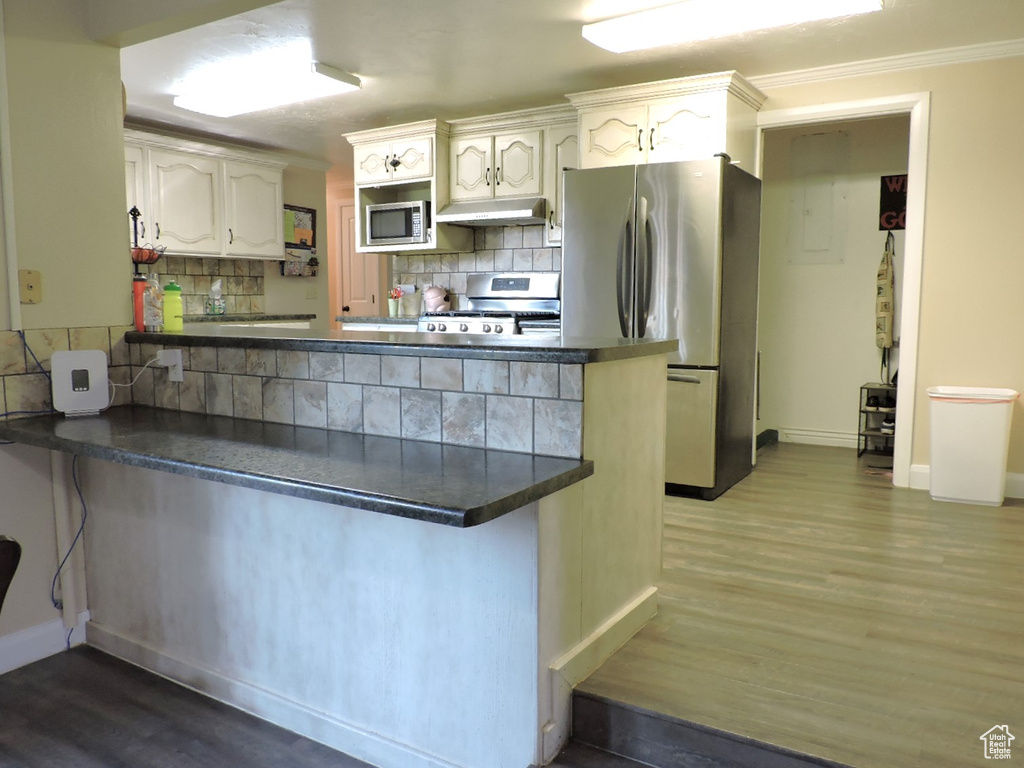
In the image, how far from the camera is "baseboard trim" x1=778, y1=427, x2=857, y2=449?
525 cm

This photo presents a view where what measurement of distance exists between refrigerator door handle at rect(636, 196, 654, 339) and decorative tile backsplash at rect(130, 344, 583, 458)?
6.87ft

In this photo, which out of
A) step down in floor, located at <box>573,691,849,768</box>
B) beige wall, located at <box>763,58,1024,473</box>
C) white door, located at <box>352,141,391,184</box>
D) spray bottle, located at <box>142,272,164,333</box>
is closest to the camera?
step down in floor, located at <box>573,691,849,768</box>

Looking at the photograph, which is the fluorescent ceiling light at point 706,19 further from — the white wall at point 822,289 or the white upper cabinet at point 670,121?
the white wall at point 822,289

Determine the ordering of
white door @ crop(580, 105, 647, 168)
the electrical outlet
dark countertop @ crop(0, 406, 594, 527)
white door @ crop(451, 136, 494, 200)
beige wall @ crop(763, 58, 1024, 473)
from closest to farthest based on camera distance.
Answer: dark countertop @ crop(0, 406, 594, 527), the electrical outlet, beige wall @ crop(763, 58, 1024, 473), white door @ crop(580, 105, 647, 168), white door @ crop(451, 136, 494, 200)

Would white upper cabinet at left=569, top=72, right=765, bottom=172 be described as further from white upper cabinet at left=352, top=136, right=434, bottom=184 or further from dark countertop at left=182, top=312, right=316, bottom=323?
dark countertop at left=182, top=312, right=316, bottom=323

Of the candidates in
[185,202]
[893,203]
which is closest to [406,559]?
[893,203]

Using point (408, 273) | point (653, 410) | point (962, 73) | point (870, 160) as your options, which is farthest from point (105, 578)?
point (870, 160)

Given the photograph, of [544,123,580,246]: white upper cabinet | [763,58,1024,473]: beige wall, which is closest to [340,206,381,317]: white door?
[544,123,580,246]: white upper cabinet

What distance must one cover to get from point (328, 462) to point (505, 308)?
3.86m

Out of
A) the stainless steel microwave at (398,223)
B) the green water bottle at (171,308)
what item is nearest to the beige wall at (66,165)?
the green water bottle at (171,308)

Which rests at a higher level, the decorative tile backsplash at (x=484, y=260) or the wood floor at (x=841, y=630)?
the decorative tile backsplash at (x=484, y=260)

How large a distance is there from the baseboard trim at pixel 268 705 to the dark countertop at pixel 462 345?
960 millimetres

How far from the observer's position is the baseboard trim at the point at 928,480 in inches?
153

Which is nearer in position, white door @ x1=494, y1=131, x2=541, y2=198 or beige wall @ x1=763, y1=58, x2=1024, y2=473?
beige wall @ x1=763, y1=58, x2=1024, y2=473
